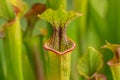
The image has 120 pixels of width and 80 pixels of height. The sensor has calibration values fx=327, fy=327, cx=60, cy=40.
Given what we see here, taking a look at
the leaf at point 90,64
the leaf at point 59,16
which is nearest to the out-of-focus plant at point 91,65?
the leaf at point 90,64

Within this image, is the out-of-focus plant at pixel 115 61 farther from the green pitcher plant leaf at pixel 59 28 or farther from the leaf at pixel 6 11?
the leaf at pixel 6 11

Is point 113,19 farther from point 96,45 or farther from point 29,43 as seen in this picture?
point 29,43

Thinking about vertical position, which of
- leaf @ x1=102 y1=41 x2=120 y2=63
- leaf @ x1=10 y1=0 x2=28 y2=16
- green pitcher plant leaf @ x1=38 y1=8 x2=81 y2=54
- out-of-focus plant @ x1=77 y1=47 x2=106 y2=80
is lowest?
out-of-focus plant @ x1=77 y1=47 x2=106 y2=80

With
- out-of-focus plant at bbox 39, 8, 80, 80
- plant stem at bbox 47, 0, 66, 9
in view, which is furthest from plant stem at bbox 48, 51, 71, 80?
plant stem at bbox 47, 0, 66, 9

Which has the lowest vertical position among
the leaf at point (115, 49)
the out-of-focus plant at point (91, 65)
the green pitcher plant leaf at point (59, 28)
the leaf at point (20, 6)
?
the out-of-focus plant at point (91, 65)

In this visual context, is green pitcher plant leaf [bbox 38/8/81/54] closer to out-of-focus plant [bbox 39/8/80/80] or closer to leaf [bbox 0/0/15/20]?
out-of-focus plant [bbox 39/8/80/80]

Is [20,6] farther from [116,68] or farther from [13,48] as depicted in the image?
[116,68]
